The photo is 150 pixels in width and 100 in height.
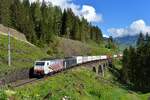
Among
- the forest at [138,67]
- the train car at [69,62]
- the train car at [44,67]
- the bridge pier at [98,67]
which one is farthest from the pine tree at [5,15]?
the train car at [44,67]

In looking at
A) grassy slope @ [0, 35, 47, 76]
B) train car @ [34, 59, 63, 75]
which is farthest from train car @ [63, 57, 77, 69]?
train car @ [34, 59, 63, 75]

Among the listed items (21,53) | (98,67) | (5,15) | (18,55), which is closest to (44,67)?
(18,55)

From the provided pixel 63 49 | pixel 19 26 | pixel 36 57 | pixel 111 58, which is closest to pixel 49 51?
pixel 19 26

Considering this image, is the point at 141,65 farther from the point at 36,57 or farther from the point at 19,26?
the point at 36,57

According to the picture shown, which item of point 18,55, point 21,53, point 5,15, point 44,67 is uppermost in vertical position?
point 5,15

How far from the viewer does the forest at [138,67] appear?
133075 millimetres

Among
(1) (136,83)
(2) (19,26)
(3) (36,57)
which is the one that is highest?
(2) (19,26)

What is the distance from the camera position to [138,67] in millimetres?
141125

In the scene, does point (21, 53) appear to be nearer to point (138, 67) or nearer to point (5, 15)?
point (5, 15)

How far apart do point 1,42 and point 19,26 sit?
43.1 metres

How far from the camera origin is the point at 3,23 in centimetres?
12525

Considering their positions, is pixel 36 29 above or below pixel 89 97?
above

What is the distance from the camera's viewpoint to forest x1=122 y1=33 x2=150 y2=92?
133m

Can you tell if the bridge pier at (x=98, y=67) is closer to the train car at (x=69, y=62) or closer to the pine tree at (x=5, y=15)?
the train car at (x=69, y=62)
